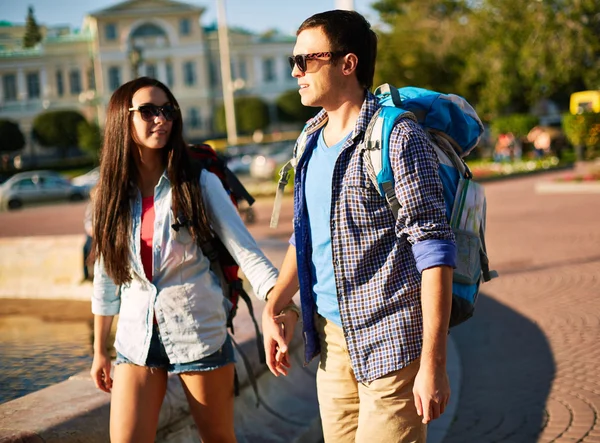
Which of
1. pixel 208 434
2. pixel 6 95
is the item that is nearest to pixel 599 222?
pixel 208 434

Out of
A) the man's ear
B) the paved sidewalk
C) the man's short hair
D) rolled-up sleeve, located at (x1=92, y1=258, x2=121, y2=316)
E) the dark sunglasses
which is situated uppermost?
the man's short hair

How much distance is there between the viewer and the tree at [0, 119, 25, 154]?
6394 cm

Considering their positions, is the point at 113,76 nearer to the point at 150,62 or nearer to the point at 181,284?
the point at 150,62

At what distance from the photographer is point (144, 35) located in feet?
298

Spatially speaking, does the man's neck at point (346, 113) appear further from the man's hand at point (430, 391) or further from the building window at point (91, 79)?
the building window at point (91, 79)

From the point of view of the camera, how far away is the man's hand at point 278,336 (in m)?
2.75

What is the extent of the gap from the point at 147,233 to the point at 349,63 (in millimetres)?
1056

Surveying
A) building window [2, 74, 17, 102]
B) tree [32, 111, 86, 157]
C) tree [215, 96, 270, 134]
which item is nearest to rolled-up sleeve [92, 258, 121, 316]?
tree [32, 111, 86, 157]

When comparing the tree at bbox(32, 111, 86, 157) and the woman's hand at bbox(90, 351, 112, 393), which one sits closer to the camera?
the woman's hand at bbox(90, 351, 112, 393)

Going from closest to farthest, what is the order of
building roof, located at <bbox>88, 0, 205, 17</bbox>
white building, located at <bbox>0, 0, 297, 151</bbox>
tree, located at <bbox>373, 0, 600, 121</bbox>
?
tree, located at <bbox>373, 0, 600, 121</bbox> < white building, located at <bbox>0, 0, 297, 151</bbox> < building roof, located at <bbox>88, 0, 205, 17</bbox>

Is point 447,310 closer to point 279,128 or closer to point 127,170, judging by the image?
point 127,170

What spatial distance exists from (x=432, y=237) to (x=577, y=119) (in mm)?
22424

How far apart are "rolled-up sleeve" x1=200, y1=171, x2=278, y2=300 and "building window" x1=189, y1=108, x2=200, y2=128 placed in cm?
8426

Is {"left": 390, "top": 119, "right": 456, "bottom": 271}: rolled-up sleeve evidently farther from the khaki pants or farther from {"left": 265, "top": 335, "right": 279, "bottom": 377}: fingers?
{"left": 265, "top": 335, "right": 279, "bottom": 377}: fingers
